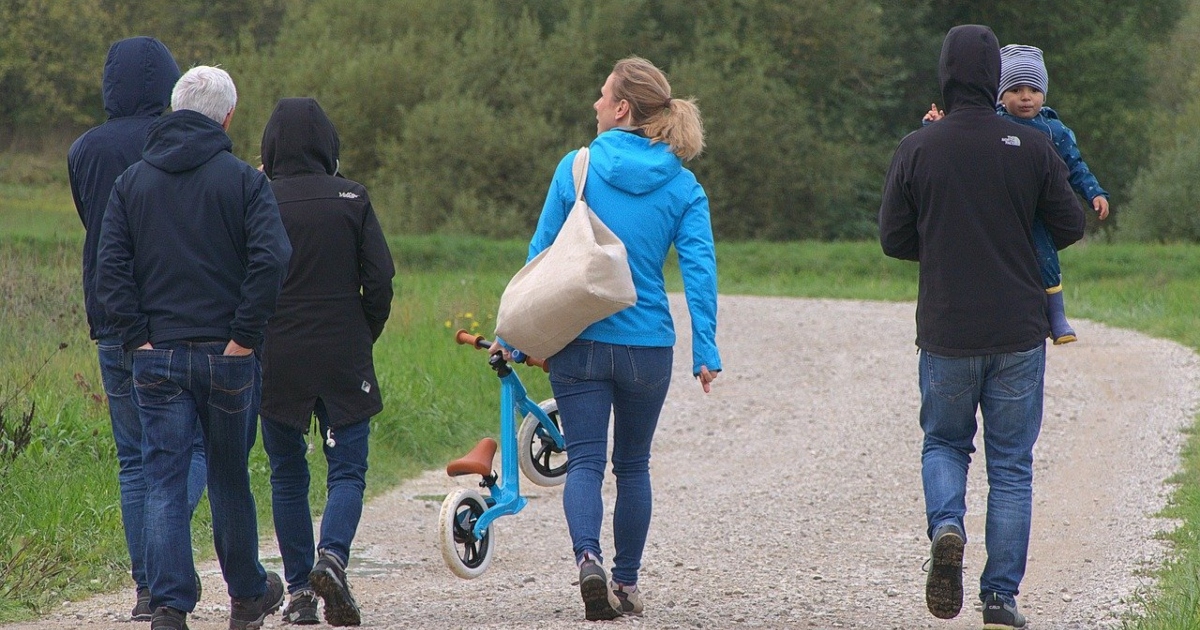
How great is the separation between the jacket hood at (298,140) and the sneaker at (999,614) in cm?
281

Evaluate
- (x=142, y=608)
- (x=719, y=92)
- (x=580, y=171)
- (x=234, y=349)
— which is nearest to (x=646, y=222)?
(x=580, y=171)

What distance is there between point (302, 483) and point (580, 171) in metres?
1.56

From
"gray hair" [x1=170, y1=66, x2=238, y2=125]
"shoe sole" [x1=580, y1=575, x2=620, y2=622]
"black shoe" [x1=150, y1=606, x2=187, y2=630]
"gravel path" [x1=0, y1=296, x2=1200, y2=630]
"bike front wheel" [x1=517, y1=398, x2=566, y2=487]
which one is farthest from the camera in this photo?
"bike front wheel" [x1=517, y1=398, x2=566, y2=487]

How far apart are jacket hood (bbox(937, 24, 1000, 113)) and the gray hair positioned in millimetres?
2431

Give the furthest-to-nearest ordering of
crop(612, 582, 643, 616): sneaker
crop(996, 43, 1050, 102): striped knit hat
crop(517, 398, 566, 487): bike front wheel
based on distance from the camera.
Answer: crop(517, 398, 566, 487): bike front wheel
crop(612, 582, 643, 616): sneaker
crop(996, 43, 1050, 102): striped knit hat

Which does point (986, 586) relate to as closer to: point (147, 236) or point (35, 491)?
point (147, 236)

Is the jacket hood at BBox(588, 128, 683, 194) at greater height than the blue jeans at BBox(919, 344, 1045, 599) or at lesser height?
greater

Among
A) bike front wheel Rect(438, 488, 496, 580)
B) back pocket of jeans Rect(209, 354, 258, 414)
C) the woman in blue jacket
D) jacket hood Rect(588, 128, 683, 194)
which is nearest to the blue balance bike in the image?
bike front wheel Rect(438, 488, 496, 580)

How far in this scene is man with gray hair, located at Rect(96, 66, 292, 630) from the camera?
180 inches

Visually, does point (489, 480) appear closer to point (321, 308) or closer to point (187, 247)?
point (321, 308)

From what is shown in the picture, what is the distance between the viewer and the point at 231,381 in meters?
4.64

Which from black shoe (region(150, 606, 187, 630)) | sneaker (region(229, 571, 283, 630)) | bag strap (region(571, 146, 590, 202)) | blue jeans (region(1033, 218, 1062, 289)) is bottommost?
sneaker (region(229, 571, 283, 630))

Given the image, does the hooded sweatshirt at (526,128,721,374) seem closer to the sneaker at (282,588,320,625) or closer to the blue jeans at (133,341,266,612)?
the blue jeans at (133,341,266,612)

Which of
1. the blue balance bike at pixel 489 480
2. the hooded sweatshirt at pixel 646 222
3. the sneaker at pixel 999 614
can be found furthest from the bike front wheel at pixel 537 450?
the sneaker at pixel 999 614
